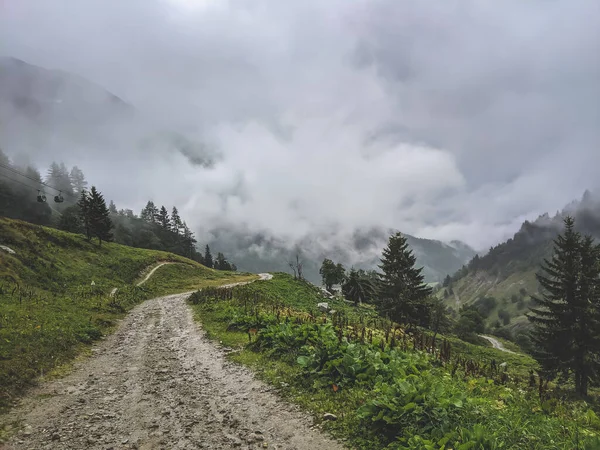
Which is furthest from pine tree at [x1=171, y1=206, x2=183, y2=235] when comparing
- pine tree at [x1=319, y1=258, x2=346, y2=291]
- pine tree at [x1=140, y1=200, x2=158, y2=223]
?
pine tree at [x1=319, y1=258, x2=346, y2=291]

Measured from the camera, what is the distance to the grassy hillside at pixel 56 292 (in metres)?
13.4

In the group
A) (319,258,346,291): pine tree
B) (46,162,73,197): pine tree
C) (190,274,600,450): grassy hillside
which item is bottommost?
(190,274,600,450): grassy hillside

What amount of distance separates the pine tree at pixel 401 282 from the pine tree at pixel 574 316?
20737 millimetres

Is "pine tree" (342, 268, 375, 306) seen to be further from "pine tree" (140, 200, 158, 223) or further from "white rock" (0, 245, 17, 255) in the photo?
"pine tree" (140, 200, 158, 223)

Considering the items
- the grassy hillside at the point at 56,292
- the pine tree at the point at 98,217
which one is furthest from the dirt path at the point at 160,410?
the pine tree at the point at 98,217

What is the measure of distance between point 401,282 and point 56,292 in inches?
2079

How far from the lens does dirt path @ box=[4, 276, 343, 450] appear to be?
793cm

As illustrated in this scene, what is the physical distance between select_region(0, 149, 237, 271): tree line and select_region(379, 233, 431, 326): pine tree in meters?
60.4

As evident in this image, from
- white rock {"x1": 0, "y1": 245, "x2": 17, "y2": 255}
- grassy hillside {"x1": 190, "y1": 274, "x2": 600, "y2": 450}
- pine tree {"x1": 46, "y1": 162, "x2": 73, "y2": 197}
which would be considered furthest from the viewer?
pine tree {"x1": 46, "y1": 162, "x2": 73, "y2": 197}

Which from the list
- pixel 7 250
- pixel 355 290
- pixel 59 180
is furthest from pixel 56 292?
pixel 59 180

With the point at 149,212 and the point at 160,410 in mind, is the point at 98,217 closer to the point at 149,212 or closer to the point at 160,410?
the point at 160,410

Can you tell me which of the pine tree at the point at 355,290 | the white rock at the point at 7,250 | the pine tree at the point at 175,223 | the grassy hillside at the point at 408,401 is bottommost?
the grassy hillside at the point at 408,401

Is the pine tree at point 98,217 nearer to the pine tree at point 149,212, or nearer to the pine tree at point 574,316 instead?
the pine tree at point 574,316

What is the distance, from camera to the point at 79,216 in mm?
84562
